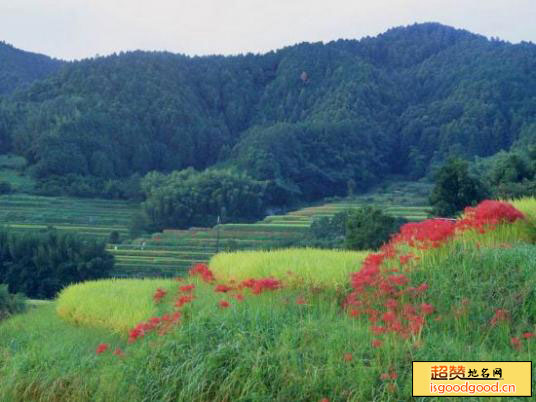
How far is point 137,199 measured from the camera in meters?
42.2

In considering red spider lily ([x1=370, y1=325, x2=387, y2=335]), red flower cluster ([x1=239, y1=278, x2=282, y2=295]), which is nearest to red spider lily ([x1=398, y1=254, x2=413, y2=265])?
red flower cluster ([x1=239, y1=278, x2=282, y2=295])

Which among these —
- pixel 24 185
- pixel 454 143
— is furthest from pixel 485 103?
pixel 24 185

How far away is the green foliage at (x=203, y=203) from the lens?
115 feet

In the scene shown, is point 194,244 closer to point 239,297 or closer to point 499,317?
point 239,297

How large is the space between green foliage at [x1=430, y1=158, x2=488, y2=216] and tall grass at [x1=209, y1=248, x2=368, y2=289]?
1111cm

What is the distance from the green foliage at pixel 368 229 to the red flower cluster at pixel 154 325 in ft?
31.8

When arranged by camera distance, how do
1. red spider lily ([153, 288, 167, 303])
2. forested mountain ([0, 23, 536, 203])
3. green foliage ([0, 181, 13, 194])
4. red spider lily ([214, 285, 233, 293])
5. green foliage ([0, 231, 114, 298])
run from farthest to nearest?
forested mountain ([0, 23, 536, 203]) < green foliage ([0, 181, 13, 194]) < green foliage ([0, 231, 114, 298]) < red spider lily ([153, 288, 167, 303]) < red spider lily ([214, 285, 233, 293])

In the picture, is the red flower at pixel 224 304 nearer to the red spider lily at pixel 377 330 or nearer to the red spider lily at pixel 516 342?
the red spider lily at pixel 377 330

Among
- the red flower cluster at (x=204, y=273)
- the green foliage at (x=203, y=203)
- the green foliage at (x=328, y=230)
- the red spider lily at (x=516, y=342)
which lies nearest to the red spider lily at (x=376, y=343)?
the red spider lily at (x=516, y=342)

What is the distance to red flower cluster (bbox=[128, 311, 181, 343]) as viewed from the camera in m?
5.32

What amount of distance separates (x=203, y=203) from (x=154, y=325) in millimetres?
30611

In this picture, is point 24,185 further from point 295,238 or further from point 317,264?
point 317,264

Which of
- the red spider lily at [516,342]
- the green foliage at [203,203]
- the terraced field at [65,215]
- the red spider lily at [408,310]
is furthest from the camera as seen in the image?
the green foliage at [203,203]

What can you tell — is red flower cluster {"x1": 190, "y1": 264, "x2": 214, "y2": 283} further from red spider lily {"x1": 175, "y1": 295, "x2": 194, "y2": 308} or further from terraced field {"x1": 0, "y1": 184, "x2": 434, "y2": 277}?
terraced field {"x1": 0, "y1": 184, "x2": 434, "y2": 277}
